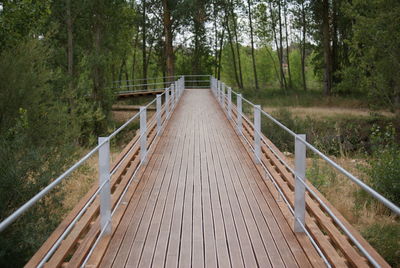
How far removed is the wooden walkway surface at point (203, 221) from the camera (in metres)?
4.12

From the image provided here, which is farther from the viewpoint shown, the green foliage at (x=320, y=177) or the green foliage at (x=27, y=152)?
the green foliage at (x=320, y=177)

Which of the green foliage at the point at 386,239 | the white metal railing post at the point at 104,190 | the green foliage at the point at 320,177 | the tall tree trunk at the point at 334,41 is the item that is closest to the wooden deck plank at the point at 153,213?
the white metal railing post at the point at 104,190

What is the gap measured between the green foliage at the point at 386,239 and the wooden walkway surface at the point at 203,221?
6.85 ft

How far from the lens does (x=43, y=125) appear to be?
14.1 m

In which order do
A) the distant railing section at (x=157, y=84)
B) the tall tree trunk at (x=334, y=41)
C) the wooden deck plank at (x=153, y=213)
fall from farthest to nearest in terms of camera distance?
the tall tree trunk at (x=334, y=41)
the distant railing section at (x=157, y=84)
the wooden deck plank at (x=153, y=213)

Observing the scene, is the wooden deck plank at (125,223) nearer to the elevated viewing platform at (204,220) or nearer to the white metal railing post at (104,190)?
the elevated viewing platform at (204,220)

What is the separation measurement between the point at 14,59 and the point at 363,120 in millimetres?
17310

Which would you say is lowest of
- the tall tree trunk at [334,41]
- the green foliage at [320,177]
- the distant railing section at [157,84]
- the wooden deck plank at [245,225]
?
the green foliage at [320,177]

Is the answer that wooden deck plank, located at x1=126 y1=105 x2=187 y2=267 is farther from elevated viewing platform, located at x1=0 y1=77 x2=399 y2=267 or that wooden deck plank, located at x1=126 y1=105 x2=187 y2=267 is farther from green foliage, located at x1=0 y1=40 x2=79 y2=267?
green foliage, located at x1=0 y1=40 x2=79 y2=267

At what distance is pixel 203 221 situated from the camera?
5117 mm

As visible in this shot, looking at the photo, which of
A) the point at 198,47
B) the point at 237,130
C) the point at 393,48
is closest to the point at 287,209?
the point at 237,130

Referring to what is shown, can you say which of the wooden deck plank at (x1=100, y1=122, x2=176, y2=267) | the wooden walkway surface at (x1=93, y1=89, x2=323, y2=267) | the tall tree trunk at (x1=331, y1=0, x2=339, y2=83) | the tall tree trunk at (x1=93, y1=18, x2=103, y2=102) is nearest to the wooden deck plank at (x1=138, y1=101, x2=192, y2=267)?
the wooden walkway surface at (x1=93, y1=89, x2=323, y2=267)

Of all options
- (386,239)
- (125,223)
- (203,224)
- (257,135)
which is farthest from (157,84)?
(203,224)

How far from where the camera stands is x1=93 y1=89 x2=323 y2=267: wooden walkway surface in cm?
412
